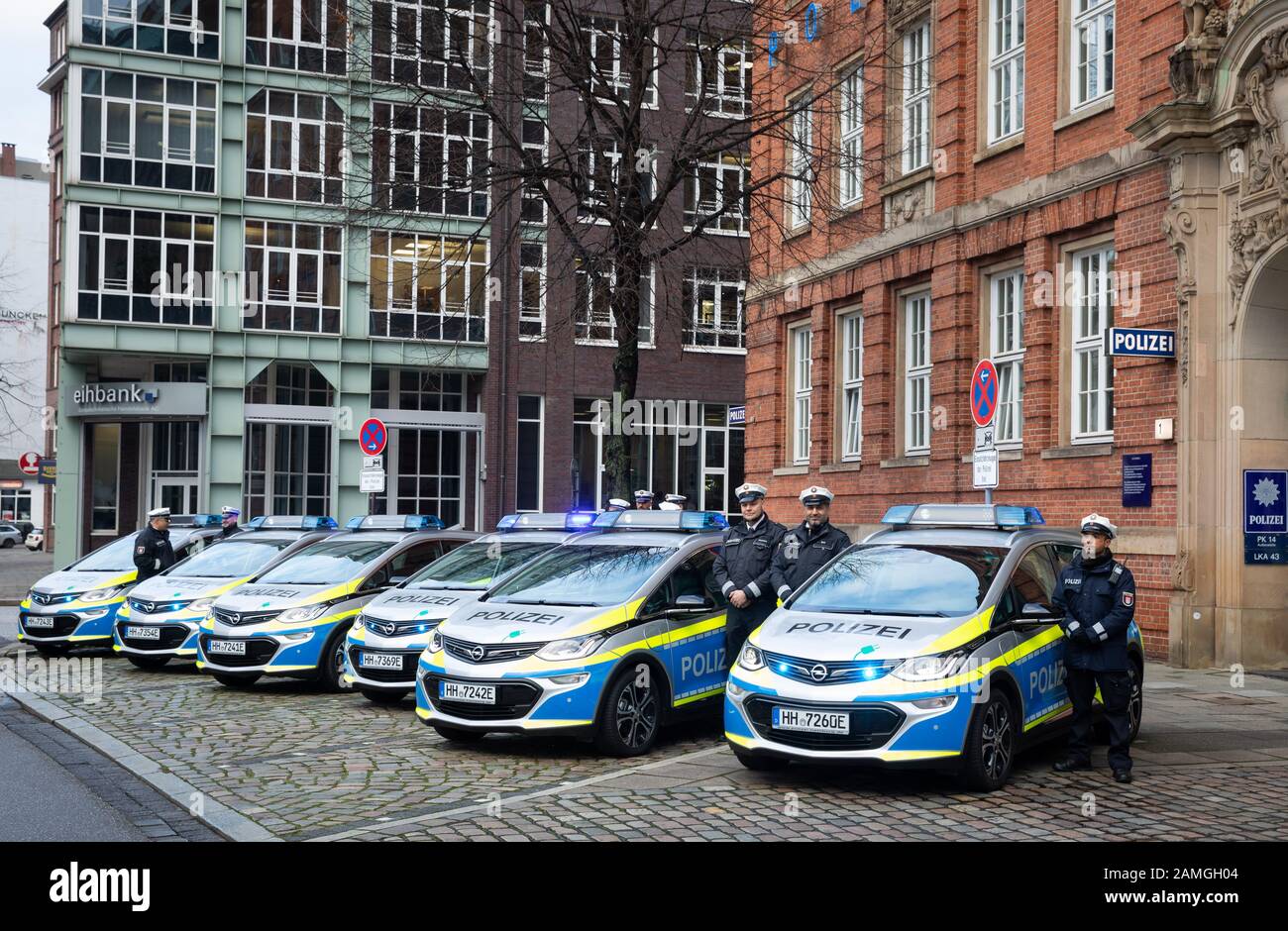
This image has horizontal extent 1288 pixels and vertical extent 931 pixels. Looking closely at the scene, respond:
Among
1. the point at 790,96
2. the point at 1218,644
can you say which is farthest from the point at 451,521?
the point at 1218,644

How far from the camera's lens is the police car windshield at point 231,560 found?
17.3 metres

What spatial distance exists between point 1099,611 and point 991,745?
1253 millimetres

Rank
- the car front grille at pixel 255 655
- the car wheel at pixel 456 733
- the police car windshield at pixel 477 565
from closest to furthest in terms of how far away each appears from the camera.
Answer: the car wheel at pixel 456 733, the police car windshield at pixel 477 565, the car front grille at pixel 255 655

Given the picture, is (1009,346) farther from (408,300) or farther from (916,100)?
(408,300)

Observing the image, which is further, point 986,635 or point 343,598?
point 343,598

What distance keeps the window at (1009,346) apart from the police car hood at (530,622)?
10.8 meters

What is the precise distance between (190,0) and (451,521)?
625 inches

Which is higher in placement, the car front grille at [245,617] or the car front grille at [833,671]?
the car front grille at [833,671]

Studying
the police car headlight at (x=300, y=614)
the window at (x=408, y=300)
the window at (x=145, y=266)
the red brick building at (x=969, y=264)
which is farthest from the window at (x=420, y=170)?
the window at (x=408, y=300)

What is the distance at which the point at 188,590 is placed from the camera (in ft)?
54.8

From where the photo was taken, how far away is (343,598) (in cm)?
1479

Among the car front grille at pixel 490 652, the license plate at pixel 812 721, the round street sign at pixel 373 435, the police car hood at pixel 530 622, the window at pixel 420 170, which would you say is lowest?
the license plate at pixel 812 721

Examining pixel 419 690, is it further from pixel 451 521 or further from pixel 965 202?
pixel 451 521

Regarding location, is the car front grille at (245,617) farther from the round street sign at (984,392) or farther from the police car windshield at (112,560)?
the round street sign at (984,392)
